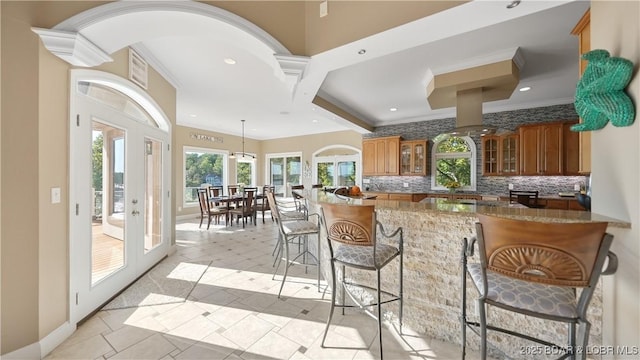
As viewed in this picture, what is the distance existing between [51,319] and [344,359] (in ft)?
7.55

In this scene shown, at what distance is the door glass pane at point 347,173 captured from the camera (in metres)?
8.09

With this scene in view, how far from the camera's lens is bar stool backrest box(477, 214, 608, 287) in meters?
1.01

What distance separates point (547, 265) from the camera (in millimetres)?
1072

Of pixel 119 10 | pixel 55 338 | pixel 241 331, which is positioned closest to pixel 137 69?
pixel 119 10

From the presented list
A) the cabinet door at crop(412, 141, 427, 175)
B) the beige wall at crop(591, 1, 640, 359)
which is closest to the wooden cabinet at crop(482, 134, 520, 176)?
the cabinet door at crop(412, 141, 427, 175)

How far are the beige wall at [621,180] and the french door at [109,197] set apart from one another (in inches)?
→ 151

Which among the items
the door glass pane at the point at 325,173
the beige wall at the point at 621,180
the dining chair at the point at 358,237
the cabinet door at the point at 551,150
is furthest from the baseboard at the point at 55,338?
the cabinet door at the point at 551,150

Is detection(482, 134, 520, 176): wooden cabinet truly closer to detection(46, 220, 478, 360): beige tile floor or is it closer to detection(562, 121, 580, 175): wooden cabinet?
detection(562, 121, 580, 175): wooden cabinet

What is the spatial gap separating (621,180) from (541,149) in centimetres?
439

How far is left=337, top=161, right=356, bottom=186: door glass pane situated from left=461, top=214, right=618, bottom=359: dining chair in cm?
684

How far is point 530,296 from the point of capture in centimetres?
119

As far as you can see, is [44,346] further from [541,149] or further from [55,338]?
[541,149]

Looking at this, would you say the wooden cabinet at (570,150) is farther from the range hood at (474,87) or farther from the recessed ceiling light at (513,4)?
the recessed ceiling light at (513,4)

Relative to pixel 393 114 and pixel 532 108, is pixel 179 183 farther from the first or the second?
pixel 532 108
